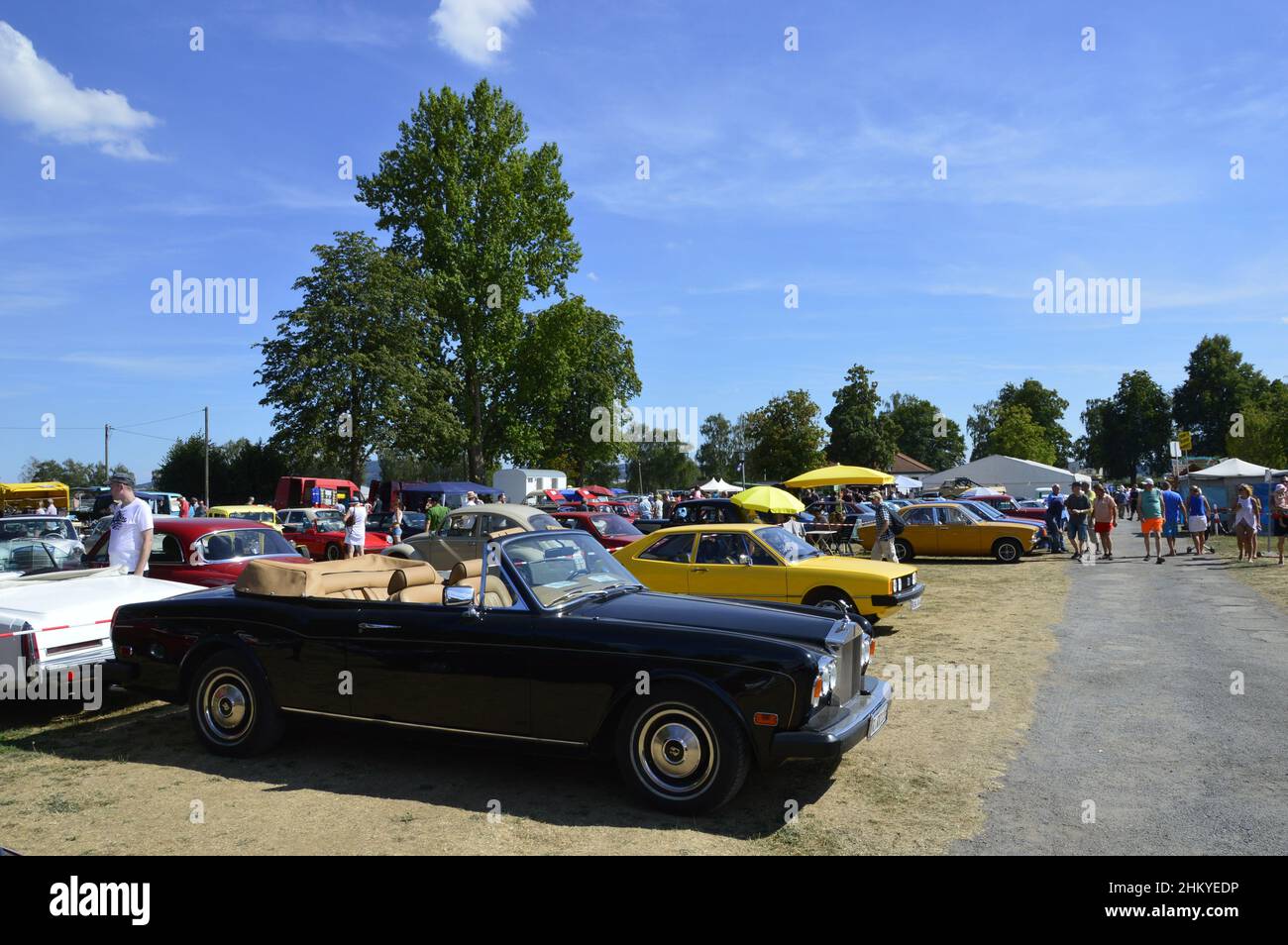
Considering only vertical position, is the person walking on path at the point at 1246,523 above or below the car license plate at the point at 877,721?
above

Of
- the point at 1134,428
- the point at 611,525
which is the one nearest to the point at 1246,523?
the point at 611,525

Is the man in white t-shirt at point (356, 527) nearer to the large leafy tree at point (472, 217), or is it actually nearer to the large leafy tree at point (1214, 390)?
the large leafy tree at point (472, 217)

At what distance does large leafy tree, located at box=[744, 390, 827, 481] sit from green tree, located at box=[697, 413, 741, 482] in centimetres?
6738

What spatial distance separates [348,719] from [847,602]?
20.9 ft

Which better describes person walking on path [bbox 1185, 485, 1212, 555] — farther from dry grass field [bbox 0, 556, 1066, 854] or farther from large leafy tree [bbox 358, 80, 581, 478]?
large leafy tree [bbox 358, 80, 581, 478]

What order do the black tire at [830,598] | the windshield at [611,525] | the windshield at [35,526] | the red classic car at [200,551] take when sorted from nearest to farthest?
the red classic car at [200,551], the black tire at [830,598], the windshield at [35,526], the windshield at [611,525]

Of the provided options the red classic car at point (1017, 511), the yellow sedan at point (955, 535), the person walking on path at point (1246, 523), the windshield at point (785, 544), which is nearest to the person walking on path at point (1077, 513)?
the yellow sedan at point (955, 535)

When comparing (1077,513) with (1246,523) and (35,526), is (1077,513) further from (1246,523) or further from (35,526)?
(35,526)

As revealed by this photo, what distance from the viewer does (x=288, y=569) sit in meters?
5.77

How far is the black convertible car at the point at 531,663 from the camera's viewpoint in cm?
450

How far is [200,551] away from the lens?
9711 mm

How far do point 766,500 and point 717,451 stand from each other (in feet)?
357
